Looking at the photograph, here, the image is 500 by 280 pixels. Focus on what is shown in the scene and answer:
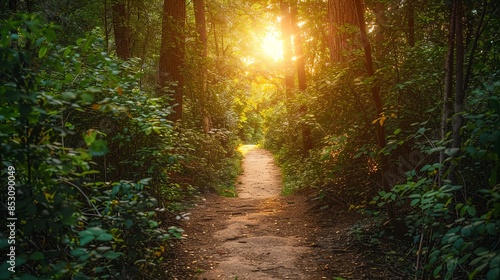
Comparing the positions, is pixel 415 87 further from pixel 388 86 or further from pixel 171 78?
pixel 171 78

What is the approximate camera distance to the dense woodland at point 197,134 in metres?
2.23

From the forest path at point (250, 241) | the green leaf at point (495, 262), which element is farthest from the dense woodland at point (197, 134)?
the forest path at point (250, 241)

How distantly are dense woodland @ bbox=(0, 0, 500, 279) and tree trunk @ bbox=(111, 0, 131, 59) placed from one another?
2.1 inches

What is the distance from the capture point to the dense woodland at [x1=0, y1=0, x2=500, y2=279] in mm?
2229

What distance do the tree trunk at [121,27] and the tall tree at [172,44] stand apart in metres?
1.13

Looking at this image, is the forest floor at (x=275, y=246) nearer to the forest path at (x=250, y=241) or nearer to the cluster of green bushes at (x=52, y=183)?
the forest path at (x=250, y=241)

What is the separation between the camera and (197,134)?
12.3 metres

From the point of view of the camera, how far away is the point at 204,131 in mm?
15211

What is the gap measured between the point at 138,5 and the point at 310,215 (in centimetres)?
751

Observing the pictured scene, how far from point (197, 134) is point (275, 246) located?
7092 mm

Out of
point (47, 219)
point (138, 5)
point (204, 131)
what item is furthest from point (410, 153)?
point (204, 131)

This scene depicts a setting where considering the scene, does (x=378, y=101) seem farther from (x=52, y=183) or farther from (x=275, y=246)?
(x=52, y=183)

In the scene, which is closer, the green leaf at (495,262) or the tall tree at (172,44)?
the green leaf at (495,262)

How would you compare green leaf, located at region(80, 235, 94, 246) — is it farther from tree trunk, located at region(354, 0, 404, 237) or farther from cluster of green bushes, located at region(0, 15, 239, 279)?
tree trunk, located at region(354, 0, 404, 237)
